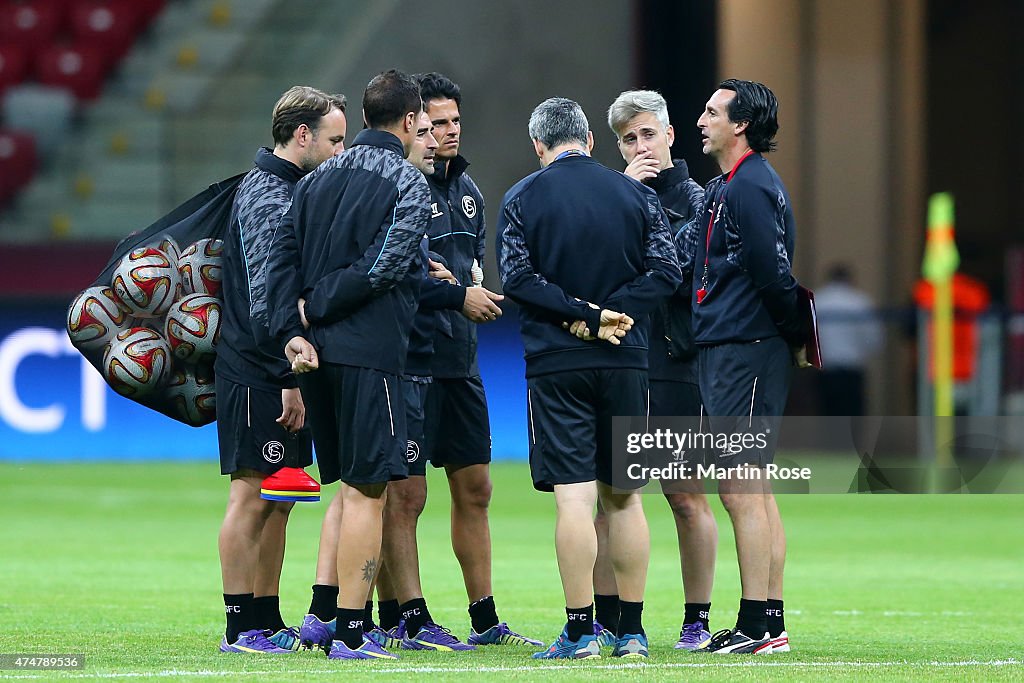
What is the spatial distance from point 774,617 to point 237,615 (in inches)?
80.3

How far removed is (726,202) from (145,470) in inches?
415

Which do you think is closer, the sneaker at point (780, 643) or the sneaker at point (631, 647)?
the sneaker at point (631, 647)

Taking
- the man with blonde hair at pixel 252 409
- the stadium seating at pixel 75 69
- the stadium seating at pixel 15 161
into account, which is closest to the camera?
the man with blonde hair at pixel 252 409

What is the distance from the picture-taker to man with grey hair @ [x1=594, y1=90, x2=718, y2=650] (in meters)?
7.14

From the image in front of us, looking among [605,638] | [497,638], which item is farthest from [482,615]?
[605,638]

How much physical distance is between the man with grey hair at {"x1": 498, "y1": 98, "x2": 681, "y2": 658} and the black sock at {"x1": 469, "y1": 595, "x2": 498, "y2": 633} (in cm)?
60

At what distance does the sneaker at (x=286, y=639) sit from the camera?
6797mm

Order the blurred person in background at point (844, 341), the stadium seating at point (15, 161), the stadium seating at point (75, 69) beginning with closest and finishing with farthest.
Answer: the stadium seating at point (15, 161) → the blurred person in background at point (844, 341) → the stadium seating at point (75, 69)

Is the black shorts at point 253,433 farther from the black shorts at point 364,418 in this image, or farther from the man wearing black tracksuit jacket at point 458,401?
the man wearing black tracksuit jacket at point 458,401

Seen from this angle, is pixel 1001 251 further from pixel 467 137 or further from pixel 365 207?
pixel 365 207

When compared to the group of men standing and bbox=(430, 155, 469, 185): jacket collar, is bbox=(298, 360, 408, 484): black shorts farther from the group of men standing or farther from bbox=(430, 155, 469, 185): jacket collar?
bbox=(430, 155, 469, 185): jacket collar

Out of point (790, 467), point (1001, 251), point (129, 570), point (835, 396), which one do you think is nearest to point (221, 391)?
point (129, 570)
